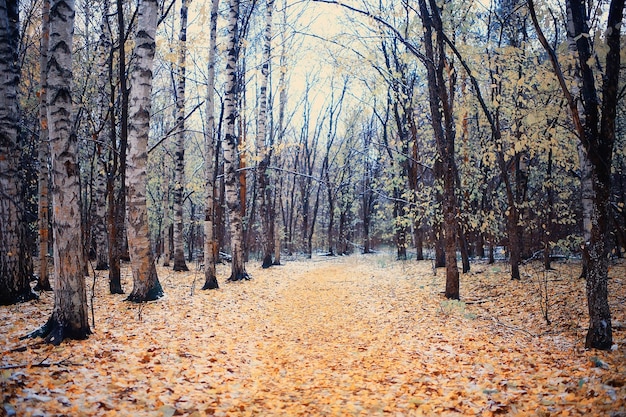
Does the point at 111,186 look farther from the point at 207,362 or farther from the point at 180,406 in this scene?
the point at 180,406

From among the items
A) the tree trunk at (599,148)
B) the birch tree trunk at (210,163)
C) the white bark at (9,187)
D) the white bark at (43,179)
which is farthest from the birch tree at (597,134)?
the white bark at (43,179)

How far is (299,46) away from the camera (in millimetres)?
21719

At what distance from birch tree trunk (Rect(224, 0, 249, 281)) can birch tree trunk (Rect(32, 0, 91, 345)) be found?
6546 millimetres

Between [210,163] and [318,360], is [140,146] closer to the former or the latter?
[210,163]

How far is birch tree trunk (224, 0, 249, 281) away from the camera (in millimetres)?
11133

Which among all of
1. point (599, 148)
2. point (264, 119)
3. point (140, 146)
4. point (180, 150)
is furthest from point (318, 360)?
point (264, 119)

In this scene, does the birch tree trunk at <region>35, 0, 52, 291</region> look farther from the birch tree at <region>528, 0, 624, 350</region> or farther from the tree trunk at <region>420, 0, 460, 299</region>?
the birch tree at <region>528, 0, 624, 350</region>

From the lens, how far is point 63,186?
479 cm

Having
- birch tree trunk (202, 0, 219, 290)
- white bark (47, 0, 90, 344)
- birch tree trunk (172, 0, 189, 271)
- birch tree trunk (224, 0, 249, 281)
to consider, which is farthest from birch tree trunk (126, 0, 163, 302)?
birch tree trunk (172, 0, 189, 271)

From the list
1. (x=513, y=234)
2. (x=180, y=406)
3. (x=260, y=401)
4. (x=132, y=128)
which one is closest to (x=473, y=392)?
(x=260, y=401)

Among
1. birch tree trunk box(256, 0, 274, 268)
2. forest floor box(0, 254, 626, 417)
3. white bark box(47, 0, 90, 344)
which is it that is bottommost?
forest floor box(0, 254, 626, 417)

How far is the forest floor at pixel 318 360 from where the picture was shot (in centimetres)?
370

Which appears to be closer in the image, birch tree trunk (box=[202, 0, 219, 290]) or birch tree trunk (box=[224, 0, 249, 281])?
birch tree trunk (box=[202, 0, 219, 290])

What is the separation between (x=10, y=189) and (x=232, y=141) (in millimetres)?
6139
